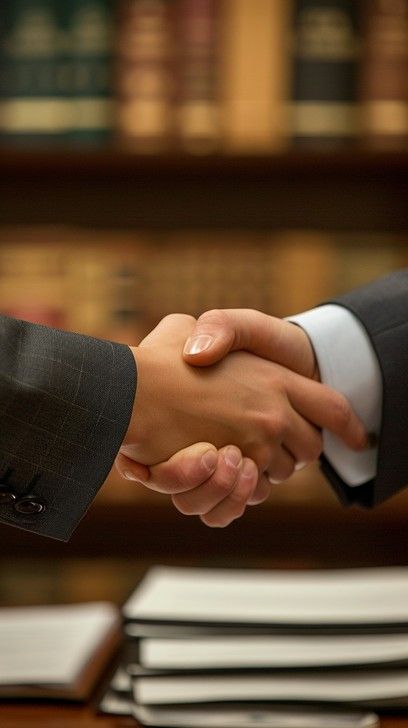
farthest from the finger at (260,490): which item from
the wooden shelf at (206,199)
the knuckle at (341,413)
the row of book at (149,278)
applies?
the wooden shelf at (206,199)

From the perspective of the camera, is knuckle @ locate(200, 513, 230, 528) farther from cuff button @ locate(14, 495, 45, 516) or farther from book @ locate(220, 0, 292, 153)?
book @ locate(220, 0, 292, 153)

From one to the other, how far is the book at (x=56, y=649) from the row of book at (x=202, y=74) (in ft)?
2.75

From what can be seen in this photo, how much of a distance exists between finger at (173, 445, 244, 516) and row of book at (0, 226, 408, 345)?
0.68 meters

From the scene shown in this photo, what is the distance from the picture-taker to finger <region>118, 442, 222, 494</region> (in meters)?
0.92

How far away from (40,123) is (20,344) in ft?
2.66

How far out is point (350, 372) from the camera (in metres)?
1.03

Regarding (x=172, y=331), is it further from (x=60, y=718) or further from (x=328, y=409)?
(x=60, y=718)

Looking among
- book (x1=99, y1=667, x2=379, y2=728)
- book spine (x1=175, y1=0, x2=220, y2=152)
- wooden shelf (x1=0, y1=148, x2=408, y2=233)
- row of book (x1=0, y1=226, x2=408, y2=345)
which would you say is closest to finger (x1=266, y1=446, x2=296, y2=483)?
book (x1=99, y1=667, x2=379, y2=728)

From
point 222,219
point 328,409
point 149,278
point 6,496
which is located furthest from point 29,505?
point 222,219

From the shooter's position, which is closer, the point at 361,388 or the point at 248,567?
the point at 361,388

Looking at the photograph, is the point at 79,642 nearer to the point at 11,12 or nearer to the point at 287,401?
the point at 287,401

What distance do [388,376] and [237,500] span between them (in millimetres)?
196

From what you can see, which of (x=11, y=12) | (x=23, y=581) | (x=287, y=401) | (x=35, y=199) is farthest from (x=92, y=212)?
(x=287, y=401)

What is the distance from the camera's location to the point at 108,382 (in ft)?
2.84
